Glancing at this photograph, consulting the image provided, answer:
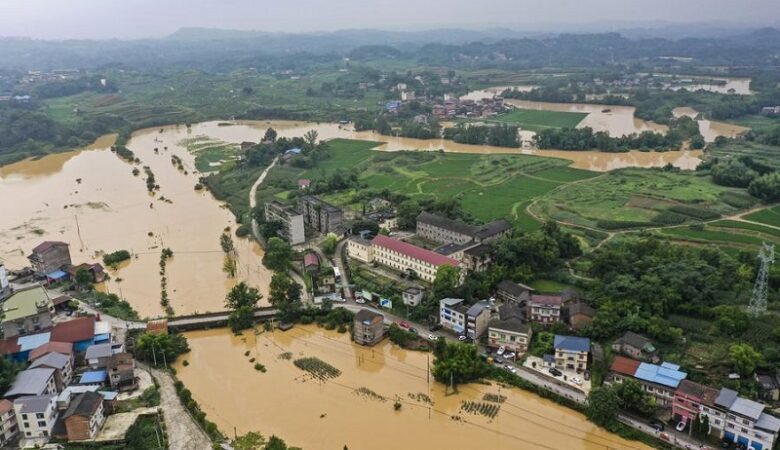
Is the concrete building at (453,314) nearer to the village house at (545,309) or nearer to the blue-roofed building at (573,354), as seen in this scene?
the village house at (545,309)

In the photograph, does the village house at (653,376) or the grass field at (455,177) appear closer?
the village house at (653,376)

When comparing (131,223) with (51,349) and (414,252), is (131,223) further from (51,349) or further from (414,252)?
(414,252)

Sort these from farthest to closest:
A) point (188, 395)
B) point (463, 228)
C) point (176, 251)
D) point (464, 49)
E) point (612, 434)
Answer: point (464, 49), point (176, 251), point (463, 228), point (188, 395), point (612, 434)

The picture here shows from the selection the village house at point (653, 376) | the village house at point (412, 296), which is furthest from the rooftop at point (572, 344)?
the village house at point (412, 296)

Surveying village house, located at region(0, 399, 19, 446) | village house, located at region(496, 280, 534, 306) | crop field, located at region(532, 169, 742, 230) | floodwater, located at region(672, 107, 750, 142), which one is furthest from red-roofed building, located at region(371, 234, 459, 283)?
floodwater, located at region(672, 107, 750, 142)

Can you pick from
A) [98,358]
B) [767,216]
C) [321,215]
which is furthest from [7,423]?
[767,216]

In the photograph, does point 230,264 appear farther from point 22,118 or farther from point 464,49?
point 464,49

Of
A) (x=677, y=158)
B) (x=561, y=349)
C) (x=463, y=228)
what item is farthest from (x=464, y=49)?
(x=561, y=349)
